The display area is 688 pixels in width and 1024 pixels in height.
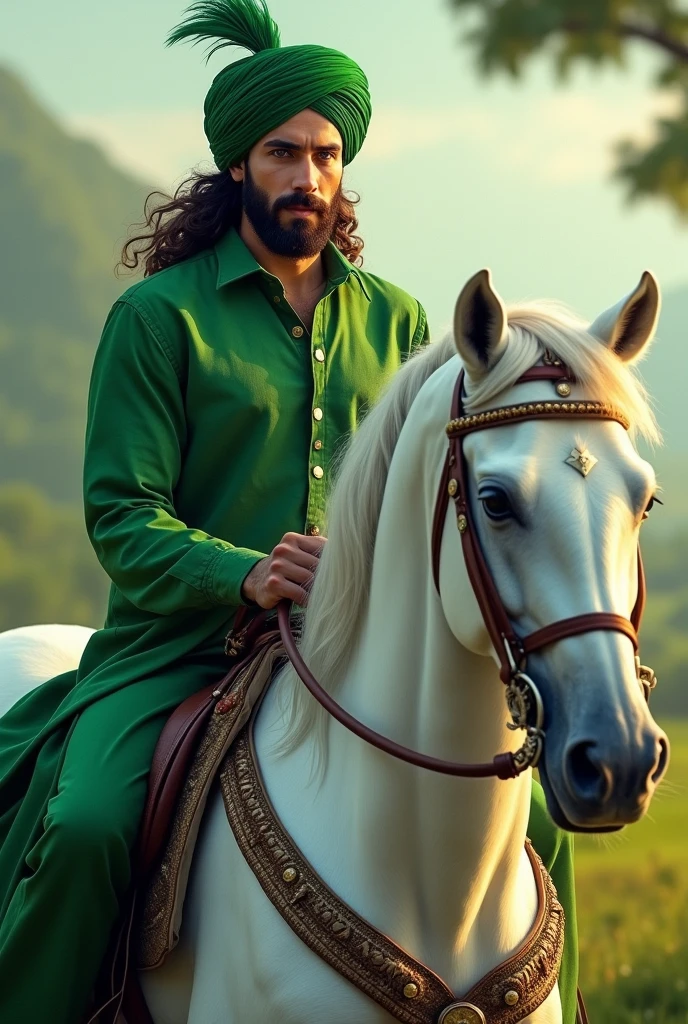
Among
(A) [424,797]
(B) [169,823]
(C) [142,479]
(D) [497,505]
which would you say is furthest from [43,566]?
(D) [497,505]

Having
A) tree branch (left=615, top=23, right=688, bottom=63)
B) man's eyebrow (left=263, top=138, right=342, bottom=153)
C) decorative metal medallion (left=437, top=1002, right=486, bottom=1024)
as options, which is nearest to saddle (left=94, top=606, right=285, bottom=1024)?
decorative metal medallion (left=437, top=1002, right=486, bottom=1024)

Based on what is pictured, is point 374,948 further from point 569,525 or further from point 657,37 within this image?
point 657,37

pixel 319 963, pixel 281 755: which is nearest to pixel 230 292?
pixel 281 755

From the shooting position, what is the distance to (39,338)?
3859 cm

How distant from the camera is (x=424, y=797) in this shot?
2.63 m

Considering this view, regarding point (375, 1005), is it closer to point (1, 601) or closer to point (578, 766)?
point (578, 766)

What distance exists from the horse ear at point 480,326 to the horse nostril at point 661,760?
29.8 inches

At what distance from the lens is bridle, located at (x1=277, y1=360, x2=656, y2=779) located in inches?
86.1

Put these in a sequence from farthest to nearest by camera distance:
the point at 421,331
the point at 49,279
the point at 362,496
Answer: the point at 49,279 → the point at 421,331 → the point at 362,496

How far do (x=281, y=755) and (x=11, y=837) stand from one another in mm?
889

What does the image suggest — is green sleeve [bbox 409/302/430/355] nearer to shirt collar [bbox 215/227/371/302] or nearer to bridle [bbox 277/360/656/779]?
shirt collar [bbox 215/227/371/302]

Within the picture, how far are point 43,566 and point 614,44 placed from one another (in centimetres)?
2424

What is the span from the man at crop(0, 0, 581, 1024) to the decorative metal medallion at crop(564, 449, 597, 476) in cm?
92

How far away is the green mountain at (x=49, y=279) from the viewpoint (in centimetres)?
3425
